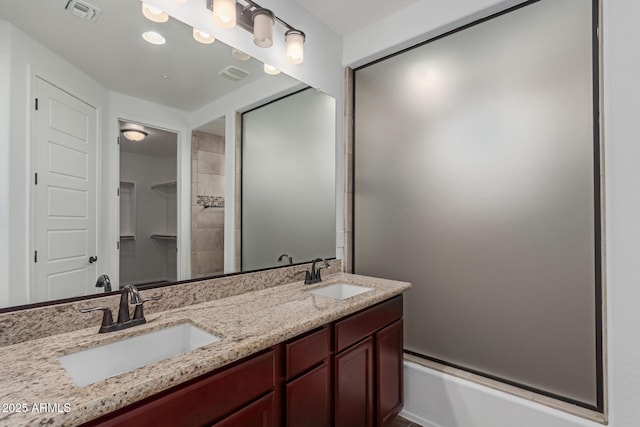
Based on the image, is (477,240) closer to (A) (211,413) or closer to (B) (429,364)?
(B) (429,364)

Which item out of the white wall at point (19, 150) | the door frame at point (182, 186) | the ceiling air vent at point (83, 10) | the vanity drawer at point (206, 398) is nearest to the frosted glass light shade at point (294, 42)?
the door frame at point (182, 186)

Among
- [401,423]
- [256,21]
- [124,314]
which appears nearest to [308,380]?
[124,314]

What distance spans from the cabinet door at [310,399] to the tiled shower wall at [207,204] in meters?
0.72

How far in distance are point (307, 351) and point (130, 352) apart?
67 centimetres

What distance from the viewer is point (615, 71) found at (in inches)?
54.6

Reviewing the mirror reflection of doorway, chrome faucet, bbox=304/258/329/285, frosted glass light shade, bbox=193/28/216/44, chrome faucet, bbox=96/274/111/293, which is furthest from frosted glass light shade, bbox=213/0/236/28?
chrome faucet, bbox=304/258/329/285

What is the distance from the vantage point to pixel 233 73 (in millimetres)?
1715

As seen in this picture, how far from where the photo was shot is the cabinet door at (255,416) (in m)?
0.97

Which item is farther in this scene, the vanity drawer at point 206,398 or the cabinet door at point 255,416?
the cabinet door at point 255,416

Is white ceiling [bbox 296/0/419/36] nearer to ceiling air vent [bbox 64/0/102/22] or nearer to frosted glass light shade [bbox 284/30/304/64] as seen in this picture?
frosted glass light shade [bbox 284/30/304/64]

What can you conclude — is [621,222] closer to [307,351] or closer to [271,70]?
[307,351]

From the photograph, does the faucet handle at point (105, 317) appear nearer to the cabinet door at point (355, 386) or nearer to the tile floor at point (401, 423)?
the cabinet door at point (355, 386)

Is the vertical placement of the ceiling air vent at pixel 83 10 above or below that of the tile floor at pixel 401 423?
above

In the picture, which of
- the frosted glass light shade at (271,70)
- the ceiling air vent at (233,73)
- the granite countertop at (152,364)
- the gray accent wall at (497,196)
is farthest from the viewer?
the frosted glass light shade at (271,70)
